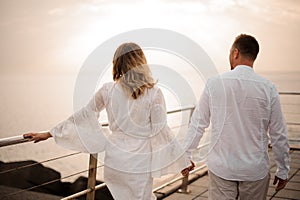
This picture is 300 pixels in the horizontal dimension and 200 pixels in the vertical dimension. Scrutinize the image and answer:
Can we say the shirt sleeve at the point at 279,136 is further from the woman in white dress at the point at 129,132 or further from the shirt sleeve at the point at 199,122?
the woman in white dress at the point at 129,132

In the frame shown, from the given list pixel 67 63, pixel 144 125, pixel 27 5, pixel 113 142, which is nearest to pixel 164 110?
pixel 144 125

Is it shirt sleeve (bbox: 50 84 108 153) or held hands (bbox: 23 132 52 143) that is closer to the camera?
held hands (bbox: 23 132 52 143)

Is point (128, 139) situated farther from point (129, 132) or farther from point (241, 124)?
point (241, 124)

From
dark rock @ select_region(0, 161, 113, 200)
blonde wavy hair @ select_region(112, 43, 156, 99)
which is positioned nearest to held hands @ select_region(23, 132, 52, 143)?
blonde wavy hair @ select_region(112, 43, 156, 99)

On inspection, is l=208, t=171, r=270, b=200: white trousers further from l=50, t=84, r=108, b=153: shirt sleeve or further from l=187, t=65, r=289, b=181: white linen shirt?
l=50, t=84, r=108, b=153: shirt sleeve

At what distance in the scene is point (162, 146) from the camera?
9.49ft

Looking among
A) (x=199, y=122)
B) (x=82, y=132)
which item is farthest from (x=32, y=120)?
(x=199, y=122)

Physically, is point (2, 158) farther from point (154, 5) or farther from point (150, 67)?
point (150, 67)

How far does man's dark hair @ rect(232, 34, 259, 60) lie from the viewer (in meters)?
2.63

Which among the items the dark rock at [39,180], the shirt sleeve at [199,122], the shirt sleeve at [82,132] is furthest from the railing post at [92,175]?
the dark rock at [39,180]

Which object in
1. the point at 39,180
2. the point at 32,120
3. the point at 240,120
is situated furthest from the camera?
the point at 32,120

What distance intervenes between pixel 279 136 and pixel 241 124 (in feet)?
0.91

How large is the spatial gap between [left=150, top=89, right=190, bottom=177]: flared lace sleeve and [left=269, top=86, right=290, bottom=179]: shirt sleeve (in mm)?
553

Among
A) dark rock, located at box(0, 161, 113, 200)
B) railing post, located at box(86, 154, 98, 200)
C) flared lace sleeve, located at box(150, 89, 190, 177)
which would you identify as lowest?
dark rock, located at box(0, 161, 113, 200)
